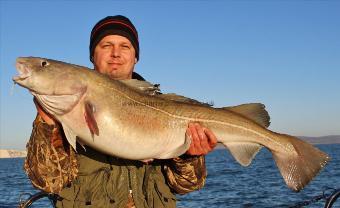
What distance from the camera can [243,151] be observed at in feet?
17.7

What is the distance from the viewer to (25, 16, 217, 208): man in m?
4.86

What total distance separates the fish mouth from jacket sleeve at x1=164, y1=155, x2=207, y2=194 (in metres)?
2.07

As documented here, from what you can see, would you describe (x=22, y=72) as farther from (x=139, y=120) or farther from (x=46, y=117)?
(x=139, y=120)

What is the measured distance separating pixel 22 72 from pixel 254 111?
9.32 ft

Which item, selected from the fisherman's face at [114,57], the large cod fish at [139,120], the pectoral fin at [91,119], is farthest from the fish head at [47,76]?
the fisherman's face at [114,57]

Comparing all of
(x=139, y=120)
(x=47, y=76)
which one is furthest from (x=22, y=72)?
(x=139, y=120)

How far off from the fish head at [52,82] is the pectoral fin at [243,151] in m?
1.97

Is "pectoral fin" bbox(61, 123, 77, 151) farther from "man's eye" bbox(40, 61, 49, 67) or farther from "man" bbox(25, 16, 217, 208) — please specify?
"man's eye" bbox(40, 61, 49, 67)

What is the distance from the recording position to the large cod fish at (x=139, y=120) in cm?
464

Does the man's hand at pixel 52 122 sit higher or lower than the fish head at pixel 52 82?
lower

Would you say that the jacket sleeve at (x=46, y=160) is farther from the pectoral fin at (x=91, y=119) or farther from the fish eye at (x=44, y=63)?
the fish eye at (x=44, y=63)

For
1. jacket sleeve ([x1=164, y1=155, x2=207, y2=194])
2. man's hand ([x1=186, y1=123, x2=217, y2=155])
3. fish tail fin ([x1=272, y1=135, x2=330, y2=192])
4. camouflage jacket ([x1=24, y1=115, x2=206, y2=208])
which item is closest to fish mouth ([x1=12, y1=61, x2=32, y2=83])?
camouflage jacket ([x1=24, y1=115, x2=206, y2=208])

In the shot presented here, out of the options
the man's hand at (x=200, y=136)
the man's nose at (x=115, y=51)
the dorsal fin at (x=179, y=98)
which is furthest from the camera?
the man's nose at (x=115, y=51)

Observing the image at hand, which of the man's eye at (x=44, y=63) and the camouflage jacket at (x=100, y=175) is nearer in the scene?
the man's eye at (x=44, y=63)
